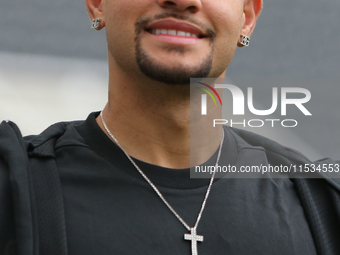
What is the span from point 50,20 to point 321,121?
12.9ft

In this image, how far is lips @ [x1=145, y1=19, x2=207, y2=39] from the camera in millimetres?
1491

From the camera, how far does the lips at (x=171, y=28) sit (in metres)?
1.49

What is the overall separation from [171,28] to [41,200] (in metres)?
0.67

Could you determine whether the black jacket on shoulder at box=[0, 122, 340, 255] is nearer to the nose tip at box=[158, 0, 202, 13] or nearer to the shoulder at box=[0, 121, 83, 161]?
the shoulder at box=[0, 121, 83, 161]

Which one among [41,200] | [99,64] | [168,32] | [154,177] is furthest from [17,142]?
[99,64]

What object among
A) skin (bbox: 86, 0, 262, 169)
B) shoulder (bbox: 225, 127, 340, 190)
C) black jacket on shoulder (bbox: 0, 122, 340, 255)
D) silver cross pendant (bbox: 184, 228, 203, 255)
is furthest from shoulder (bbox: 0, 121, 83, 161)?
shoulder (bbox: 225, 127, 340, 190)

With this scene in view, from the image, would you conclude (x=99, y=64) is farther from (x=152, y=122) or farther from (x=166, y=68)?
(x=166, y=68)

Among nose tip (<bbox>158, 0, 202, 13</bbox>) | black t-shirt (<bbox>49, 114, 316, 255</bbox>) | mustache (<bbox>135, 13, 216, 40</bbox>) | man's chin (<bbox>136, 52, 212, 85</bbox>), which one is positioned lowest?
black t-shirt (<bbox>49, 114, 316, 255</bbox>)

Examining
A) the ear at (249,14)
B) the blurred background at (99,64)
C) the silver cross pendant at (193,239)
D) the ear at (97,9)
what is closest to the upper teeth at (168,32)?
the ear at (97,9)

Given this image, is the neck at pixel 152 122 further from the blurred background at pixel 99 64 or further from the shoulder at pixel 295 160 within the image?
the blurred background at pixel 99 64

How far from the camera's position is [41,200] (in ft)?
4.38

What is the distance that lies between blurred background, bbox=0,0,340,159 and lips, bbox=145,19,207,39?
358 cm

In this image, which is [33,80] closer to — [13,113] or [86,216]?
[13,113]

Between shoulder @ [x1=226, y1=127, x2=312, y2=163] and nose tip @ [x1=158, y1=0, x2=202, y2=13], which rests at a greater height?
nose tip @ [x1=158, y1=0, x2=202, y2=13]
